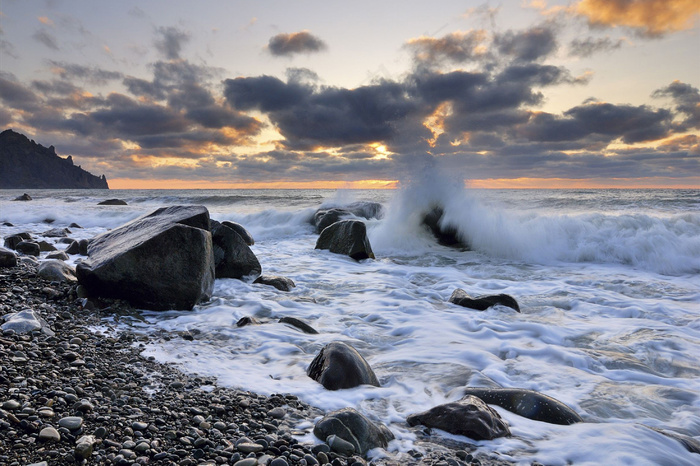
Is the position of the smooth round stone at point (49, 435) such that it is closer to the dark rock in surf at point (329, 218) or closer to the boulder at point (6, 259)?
the boulder at point (6, 259)

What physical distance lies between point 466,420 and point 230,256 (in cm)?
499

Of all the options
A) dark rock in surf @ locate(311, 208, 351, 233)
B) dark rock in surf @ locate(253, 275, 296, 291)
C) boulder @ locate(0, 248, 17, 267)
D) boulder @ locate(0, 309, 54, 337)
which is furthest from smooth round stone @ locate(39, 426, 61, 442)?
dark rock in surf @ locate(311, 208, 351, 233)

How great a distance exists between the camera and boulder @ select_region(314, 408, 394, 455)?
2109 millimetres

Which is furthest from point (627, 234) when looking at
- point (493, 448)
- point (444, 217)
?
point (493, 448)

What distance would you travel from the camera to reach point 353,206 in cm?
1700

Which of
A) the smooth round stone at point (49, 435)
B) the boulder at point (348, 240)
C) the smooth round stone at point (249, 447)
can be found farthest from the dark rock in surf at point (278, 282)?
the smooth round stone at point (49, 435)

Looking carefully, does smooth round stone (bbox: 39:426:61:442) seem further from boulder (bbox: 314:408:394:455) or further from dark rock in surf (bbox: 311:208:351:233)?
dark rock in surf (bbox: 311:208:351:233)

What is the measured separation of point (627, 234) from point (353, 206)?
399 inches

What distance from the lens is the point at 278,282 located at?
608cm

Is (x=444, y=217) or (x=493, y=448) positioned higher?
(x=444, y=217)

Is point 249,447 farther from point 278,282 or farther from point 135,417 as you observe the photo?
point 278,282

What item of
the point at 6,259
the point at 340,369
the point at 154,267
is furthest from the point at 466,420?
the point at 6,259

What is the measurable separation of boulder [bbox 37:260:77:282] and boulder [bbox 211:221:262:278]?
6.56 feet

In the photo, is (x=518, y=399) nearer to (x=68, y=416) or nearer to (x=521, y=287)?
(x=68, y=416)
